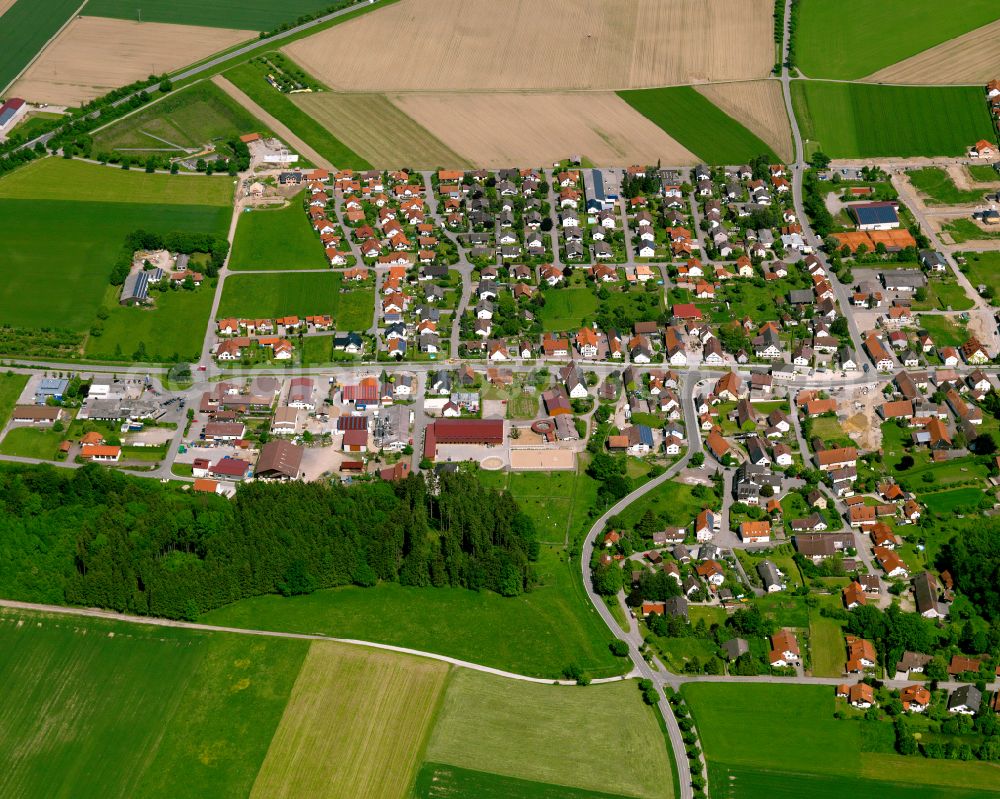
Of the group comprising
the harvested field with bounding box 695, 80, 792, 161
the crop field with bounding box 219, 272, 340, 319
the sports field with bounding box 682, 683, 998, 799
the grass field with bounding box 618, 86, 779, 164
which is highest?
the harvested field with bounding box 695, 80, 792, 161

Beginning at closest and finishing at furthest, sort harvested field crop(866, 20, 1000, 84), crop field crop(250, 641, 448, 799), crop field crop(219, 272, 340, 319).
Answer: crop field crop(250, 641, 448, 799)
crop field crop(219, 272, 340, 319)
harvested field crop(866, 20, 1000, 84)

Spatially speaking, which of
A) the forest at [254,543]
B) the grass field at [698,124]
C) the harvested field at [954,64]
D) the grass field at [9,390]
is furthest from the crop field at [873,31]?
the grass field at [9,390]

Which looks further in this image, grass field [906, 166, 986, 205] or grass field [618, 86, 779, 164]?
grass field [618, 86, 779, 164]

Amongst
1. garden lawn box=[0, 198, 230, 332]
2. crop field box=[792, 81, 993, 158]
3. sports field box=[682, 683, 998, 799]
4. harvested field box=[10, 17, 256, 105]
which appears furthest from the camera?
harvested field box=[10, 17, 256, 105]

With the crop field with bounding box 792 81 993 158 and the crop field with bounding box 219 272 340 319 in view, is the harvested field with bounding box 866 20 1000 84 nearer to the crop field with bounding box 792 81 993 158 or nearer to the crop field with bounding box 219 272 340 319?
the crop field with bounding box 792 81 993 158

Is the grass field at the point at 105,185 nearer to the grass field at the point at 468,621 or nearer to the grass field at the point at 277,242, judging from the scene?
the grass field at the point at 277,242

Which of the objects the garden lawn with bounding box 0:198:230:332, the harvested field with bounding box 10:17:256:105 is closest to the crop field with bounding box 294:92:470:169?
the garden lawn with bounding box 0:198:230:332

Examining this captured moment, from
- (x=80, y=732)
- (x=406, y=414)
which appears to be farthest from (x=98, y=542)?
(x=406, y=414)

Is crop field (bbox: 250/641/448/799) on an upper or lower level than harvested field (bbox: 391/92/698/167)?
lower
